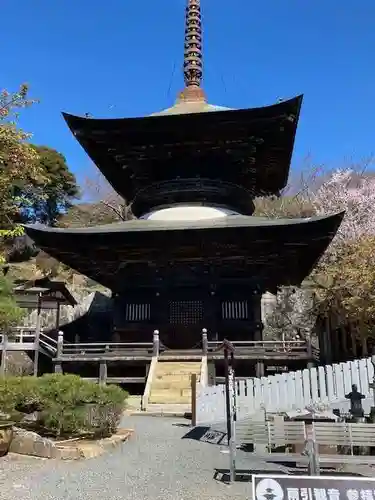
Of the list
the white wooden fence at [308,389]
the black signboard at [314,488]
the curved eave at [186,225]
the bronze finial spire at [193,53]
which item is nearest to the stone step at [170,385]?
the white wooden fence at [308,389]

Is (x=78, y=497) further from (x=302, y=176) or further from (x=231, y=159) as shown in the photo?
(x=302, y=176)

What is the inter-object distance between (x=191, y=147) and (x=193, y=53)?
8302 mm

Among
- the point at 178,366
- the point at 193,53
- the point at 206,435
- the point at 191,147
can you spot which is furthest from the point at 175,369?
the point at 193,53

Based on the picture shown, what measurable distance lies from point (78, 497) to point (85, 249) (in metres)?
14.4

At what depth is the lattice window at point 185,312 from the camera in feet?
67.2

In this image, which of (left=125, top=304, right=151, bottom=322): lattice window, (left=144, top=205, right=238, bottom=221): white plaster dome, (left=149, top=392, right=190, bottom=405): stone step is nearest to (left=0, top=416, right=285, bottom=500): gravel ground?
(left=149, top=392, right=190, bottom=405): stone step

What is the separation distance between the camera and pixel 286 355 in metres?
18.3

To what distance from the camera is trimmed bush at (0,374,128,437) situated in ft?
31.0

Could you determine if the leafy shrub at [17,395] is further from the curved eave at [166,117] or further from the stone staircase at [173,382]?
the curved eave at [166,117]

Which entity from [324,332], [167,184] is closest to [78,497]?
[167,184]

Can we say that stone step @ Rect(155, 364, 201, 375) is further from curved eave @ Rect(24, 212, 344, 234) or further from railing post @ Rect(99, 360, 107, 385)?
curved eave @ Rect(24, 212, 344, 234)

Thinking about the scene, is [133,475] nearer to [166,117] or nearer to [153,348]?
[153,348]

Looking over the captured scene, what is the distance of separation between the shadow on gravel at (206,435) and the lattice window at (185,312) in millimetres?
8579

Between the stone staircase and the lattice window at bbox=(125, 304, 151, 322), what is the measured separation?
3192mm
